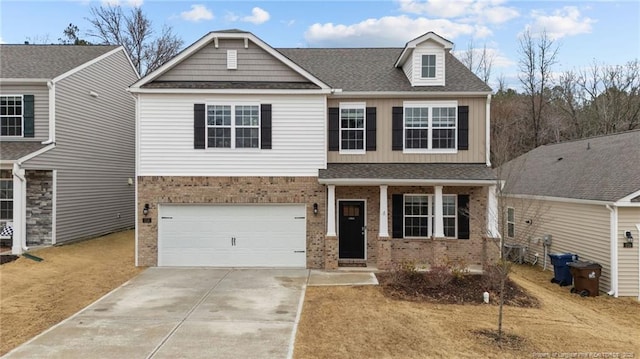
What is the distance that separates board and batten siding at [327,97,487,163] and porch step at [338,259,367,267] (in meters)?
3.30

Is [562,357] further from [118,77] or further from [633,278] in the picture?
[118,77]

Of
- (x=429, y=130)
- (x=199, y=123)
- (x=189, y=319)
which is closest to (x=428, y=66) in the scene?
(x=429, y=130)

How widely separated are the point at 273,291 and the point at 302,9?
1412 centimetres

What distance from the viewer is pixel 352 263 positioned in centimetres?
1338

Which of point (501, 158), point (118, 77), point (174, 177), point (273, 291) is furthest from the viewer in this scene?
point (118, 77)

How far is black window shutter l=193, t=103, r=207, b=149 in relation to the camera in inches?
506

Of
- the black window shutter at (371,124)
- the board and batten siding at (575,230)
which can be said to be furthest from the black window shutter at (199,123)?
the board and batten siding at (575,230)

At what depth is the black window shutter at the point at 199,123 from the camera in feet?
42.2

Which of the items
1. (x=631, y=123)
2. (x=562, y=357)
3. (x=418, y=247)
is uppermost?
(x=631, y=123)

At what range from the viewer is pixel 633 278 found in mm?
11805

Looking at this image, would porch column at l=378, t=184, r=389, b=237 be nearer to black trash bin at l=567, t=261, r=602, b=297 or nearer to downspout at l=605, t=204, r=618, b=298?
black trash bin at l=567, t=261, r=602, b=297

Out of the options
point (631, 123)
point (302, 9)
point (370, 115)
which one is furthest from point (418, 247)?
point (631, 123)

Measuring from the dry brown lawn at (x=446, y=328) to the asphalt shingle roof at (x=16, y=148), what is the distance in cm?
1120

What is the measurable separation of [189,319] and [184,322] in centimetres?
18
